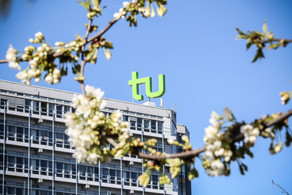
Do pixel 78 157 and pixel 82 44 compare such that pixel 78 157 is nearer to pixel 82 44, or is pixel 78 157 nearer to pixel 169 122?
pixel 82 44

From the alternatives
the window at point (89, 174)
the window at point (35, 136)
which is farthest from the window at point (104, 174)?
the window at point (35, 136)

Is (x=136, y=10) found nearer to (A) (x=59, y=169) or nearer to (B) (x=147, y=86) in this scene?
(A) (x=59, y=169)

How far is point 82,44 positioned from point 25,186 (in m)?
96.4

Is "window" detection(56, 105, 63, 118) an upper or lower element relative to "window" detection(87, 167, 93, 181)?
upper

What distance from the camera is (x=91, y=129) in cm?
919

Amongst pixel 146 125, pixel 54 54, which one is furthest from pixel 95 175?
pixel 54 54

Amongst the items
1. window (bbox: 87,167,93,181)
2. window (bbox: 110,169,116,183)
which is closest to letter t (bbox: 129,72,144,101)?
window (bbox: 110,169,116,183)

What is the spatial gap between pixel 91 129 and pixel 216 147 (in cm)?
170

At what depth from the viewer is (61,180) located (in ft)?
352

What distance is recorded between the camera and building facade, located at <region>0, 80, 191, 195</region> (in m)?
105

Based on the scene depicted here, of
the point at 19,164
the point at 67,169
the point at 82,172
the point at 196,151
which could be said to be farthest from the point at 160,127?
the point at 196,151

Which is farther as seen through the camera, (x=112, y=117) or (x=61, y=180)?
(x=61, y=180)

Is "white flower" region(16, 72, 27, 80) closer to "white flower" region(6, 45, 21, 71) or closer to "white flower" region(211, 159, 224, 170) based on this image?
"white flower" region(6, 45, 21, 71)

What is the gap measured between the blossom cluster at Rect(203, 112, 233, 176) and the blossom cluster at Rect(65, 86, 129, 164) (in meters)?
1.26
